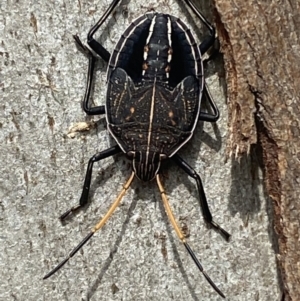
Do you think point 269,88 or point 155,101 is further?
point 155,101

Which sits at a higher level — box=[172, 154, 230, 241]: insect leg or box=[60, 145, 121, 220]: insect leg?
box=[60, 145, 121, 220]: insect leg

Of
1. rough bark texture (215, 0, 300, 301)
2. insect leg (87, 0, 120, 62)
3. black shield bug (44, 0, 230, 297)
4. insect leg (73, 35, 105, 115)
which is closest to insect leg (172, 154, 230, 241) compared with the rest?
black shield bug (44, 0, 230, 297)

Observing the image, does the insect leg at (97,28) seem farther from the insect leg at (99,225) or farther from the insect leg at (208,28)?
the insect leg at (99,225)

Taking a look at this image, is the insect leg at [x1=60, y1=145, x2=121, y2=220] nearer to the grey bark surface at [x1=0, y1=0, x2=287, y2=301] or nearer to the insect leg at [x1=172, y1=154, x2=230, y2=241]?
the grey bark surface at [x1=0, y1=0, x2=287, y2=301]

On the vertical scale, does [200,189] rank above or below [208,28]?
below

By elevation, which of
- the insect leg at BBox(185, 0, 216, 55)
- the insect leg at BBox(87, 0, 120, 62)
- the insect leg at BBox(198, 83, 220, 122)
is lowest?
the insect leg at BBox(198, 83, 220, 122)

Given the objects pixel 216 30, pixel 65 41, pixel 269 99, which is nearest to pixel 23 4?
pixel 65 41

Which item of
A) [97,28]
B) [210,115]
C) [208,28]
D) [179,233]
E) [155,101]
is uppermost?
[97,28]

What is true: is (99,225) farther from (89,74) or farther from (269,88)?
(269,88)

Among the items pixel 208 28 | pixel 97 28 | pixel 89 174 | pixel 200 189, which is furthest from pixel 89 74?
pixel 200 189
